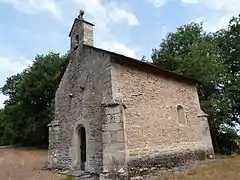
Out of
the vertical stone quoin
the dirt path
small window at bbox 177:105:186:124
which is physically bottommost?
the dirt path

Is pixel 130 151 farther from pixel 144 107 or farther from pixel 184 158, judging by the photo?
pixel 184 158

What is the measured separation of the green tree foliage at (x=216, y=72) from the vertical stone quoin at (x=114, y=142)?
1029 cm

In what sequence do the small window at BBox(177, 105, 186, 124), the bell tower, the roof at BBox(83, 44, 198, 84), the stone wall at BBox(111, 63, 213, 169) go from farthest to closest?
the small window at BBox(177, 105, 186, 124), the bell tower, the roof at BBox(83, 44, 198, 84), the stone wall at BBox(111, 63, 213, 169)

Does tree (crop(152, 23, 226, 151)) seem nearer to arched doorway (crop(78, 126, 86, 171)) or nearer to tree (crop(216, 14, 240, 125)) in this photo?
tree (crop(216, 14, 240, 125))

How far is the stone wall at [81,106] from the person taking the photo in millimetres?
11320

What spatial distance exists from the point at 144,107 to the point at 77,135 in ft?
13.8

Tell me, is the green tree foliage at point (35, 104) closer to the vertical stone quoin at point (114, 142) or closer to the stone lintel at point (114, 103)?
the stone lintel at point (114, 103)

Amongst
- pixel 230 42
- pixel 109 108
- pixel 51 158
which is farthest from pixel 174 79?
pixel 230 42

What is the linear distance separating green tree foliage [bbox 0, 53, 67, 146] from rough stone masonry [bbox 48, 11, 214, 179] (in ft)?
52.5

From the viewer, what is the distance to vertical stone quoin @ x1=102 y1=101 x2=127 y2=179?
374 inches

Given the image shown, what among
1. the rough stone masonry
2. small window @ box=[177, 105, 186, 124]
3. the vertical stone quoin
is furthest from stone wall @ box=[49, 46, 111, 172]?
small window @ box=[177, 105, 186, 124]

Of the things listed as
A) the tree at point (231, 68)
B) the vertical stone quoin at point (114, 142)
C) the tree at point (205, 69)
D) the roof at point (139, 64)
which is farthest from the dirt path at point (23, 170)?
the tree at point (231, 68)

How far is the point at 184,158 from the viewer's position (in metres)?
13.0

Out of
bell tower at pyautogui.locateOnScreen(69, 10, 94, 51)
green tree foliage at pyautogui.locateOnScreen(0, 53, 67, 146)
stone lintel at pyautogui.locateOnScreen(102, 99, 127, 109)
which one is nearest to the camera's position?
stone lintel at pyautogui.locateOnScreen(102, 99, 127, 109)
